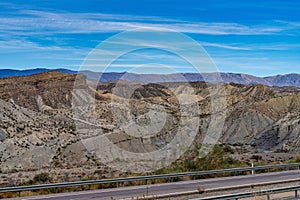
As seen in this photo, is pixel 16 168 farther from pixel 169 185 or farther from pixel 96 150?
pixel 169 185

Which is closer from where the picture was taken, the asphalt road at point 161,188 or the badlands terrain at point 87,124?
the asphalt road at point 161,188

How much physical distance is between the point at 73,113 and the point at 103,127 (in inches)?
464

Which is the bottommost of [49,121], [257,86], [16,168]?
[16,168]

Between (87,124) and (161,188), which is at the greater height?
(87,124)

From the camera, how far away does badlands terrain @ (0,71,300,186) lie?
43.1 m

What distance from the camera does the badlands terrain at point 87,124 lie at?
1698 inches

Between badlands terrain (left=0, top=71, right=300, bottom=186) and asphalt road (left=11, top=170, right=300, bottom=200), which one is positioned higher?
badlands terrain (left=0, top=71, right=300, bottom=186)

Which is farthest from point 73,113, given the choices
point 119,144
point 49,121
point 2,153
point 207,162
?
point 207,162

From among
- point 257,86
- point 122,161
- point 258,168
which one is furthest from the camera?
point 257,86

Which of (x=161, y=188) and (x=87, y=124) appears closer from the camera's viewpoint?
(x=161, y=188)

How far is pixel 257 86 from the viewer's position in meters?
127

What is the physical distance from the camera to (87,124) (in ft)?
216

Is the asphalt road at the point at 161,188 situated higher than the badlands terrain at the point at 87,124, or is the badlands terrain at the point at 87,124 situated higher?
the badlands terrain at the point at 87,124

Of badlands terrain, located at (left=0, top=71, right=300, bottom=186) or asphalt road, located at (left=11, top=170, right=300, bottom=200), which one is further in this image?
badlands terrain, located at (left=0, top=71, right=300, bottom=186)
